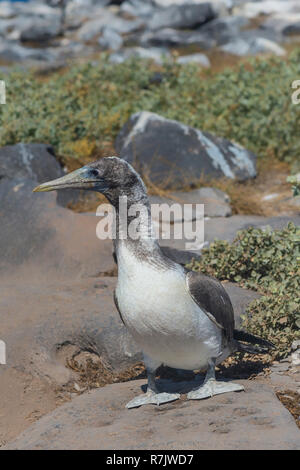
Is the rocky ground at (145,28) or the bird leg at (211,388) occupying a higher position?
the bird leg at (211,388)

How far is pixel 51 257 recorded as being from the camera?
7547 millimetres

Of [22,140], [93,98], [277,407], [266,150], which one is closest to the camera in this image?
[277,407]

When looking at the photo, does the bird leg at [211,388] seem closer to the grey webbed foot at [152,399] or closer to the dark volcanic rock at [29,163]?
the grey webbed foot at [152,399]

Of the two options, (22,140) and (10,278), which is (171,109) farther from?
(10,278)

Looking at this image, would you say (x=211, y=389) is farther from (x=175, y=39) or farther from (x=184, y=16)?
(x=184, y=16)

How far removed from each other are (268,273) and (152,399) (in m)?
2.49

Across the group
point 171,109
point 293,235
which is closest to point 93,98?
point 171,109

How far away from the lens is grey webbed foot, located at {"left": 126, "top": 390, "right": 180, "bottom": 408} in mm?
4371

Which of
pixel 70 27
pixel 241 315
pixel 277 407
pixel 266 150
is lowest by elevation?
pixel 70 27

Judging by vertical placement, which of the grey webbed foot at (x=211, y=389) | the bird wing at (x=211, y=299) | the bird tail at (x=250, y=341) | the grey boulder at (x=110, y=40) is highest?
the bird wing at (x=211, y=299)

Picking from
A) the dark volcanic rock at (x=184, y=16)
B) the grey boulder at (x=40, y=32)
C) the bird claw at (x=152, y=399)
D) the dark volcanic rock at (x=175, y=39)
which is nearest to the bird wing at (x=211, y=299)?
the bird claw at (x=152, y=399)

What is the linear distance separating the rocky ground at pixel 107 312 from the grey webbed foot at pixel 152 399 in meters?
0.04

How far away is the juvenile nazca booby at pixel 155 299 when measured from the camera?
4109mm

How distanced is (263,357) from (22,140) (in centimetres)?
609
